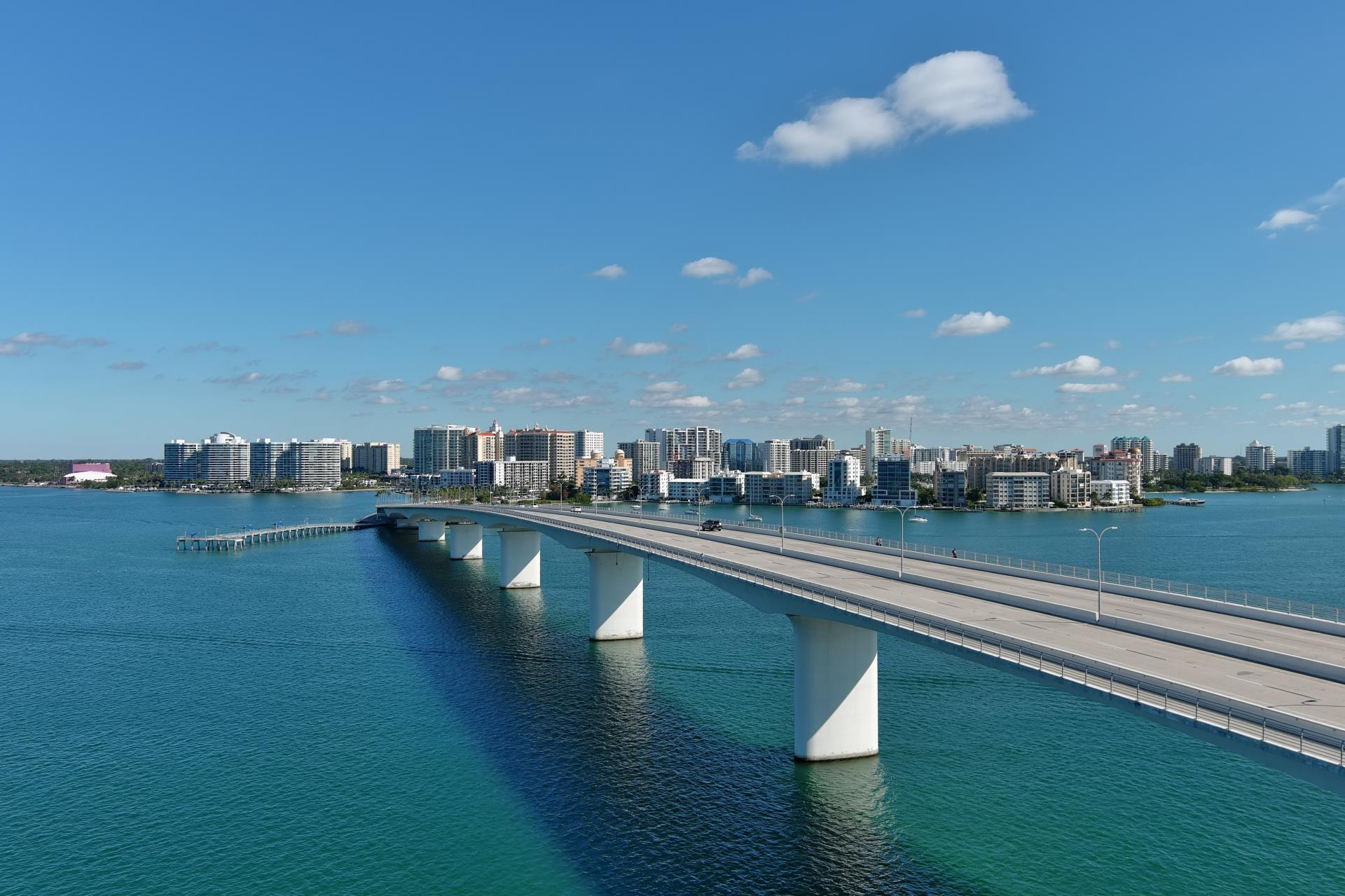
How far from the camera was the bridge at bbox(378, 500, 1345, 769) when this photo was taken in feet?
68.7

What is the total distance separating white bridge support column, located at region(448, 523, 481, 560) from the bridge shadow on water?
203 feet

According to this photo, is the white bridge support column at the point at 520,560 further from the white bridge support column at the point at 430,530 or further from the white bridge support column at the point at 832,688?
the white bridge support column at the point at 832,688

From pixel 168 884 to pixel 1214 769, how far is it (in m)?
41.3

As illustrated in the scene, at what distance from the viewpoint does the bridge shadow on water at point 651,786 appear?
28.0m

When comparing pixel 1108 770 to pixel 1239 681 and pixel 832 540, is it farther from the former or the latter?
pixel 832 540

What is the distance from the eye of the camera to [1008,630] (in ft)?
97.2

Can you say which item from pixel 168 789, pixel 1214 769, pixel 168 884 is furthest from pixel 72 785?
pixel 1214 769

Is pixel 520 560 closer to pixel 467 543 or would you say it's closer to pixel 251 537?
pixel 467 543

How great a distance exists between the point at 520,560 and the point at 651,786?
59.3m

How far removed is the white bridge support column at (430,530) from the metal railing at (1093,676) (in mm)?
117106

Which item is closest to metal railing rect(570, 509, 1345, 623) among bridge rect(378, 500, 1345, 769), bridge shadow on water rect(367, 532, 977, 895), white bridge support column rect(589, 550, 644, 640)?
bridge rect(378, 500, 1345, 769)

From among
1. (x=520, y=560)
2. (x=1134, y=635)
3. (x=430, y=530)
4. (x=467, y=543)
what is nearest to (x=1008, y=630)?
(x=1134, y=635)

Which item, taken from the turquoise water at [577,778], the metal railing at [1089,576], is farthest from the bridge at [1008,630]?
the turquoise water at [577,778]

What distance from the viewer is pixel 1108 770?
3625cm
